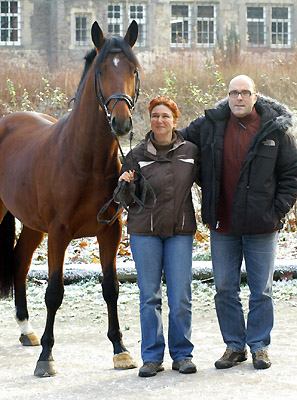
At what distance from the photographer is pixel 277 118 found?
193 inches

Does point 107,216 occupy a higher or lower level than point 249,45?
lower

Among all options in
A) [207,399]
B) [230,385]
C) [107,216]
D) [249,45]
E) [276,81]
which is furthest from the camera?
[249,45]

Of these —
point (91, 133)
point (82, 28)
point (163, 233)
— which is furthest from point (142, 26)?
point (163, 233)

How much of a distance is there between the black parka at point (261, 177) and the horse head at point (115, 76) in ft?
2.21

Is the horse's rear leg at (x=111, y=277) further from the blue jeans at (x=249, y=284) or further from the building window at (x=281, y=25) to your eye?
the building window at (x=281, y=25)

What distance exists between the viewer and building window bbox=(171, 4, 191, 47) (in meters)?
33.5

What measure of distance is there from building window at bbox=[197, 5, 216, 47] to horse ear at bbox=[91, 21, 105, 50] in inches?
1161

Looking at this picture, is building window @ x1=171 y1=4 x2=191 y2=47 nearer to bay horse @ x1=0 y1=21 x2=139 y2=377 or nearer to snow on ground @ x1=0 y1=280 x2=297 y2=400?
snow on ground @ x1=0 y1=280 x2=297 y2=400

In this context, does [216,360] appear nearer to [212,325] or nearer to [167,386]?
[167,386]

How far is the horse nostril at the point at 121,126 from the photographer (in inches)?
176

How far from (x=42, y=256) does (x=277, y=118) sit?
4.71 meters

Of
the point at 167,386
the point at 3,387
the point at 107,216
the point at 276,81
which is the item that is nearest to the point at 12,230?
the point at 107,216

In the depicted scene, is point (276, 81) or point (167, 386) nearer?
point (167, 386)

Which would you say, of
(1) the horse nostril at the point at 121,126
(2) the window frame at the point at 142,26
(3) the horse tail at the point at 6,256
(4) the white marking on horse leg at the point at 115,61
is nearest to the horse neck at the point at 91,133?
(4) the white marking on horse leg at the point at 115,61
